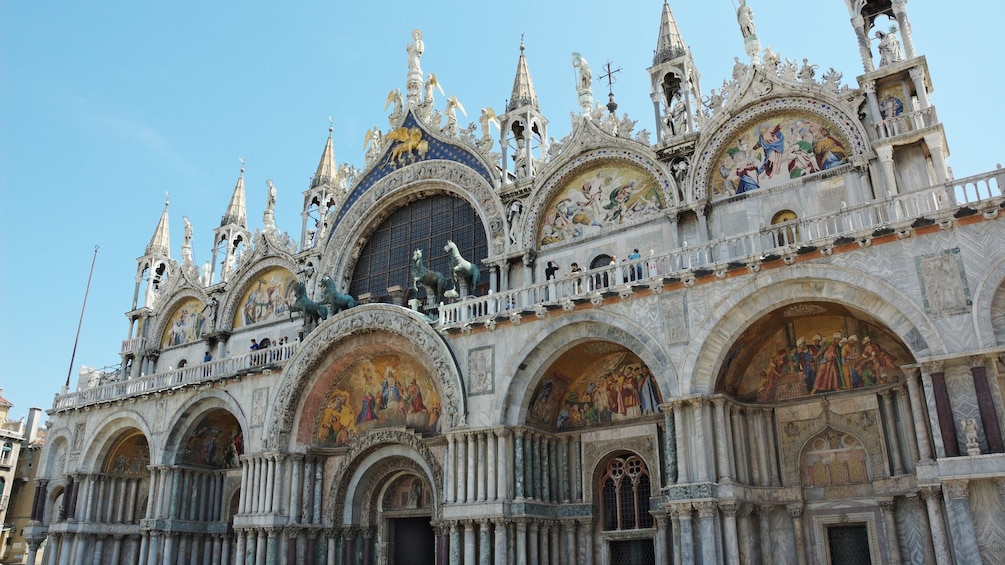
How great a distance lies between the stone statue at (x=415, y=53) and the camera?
27.0m

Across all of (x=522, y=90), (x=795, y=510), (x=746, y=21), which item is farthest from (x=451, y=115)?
(x=795, y=510)

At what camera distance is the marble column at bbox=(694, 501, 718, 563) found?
14.7m

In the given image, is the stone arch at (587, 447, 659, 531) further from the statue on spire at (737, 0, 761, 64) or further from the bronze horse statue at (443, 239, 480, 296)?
the statue on spire at (737, 0, 761, 64)

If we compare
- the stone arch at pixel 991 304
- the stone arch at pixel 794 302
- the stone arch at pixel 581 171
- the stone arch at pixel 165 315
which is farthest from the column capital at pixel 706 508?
Answer: the stone arch at pixel 165 315

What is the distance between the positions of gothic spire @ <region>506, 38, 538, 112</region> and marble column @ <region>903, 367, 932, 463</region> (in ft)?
43.5

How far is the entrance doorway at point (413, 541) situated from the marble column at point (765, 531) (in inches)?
366

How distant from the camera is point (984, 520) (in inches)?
492

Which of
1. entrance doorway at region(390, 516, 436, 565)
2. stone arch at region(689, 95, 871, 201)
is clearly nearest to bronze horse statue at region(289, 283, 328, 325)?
entrance doorway at region(390, 516, 436, 565)

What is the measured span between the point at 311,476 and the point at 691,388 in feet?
39.0

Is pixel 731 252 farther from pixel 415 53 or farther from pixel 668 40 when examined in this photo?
pixel 415 53

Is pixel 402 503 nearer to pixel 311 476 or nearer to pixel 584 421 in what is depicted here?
pixel 311 476

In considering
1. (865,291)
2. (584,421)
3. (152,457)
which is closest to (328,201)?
(152,457)

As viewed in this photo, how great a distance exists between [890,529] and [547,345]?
7.88m

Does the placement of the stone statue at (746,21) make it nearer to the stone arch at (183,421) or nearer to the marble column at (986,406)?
the marble column at (986,406)
